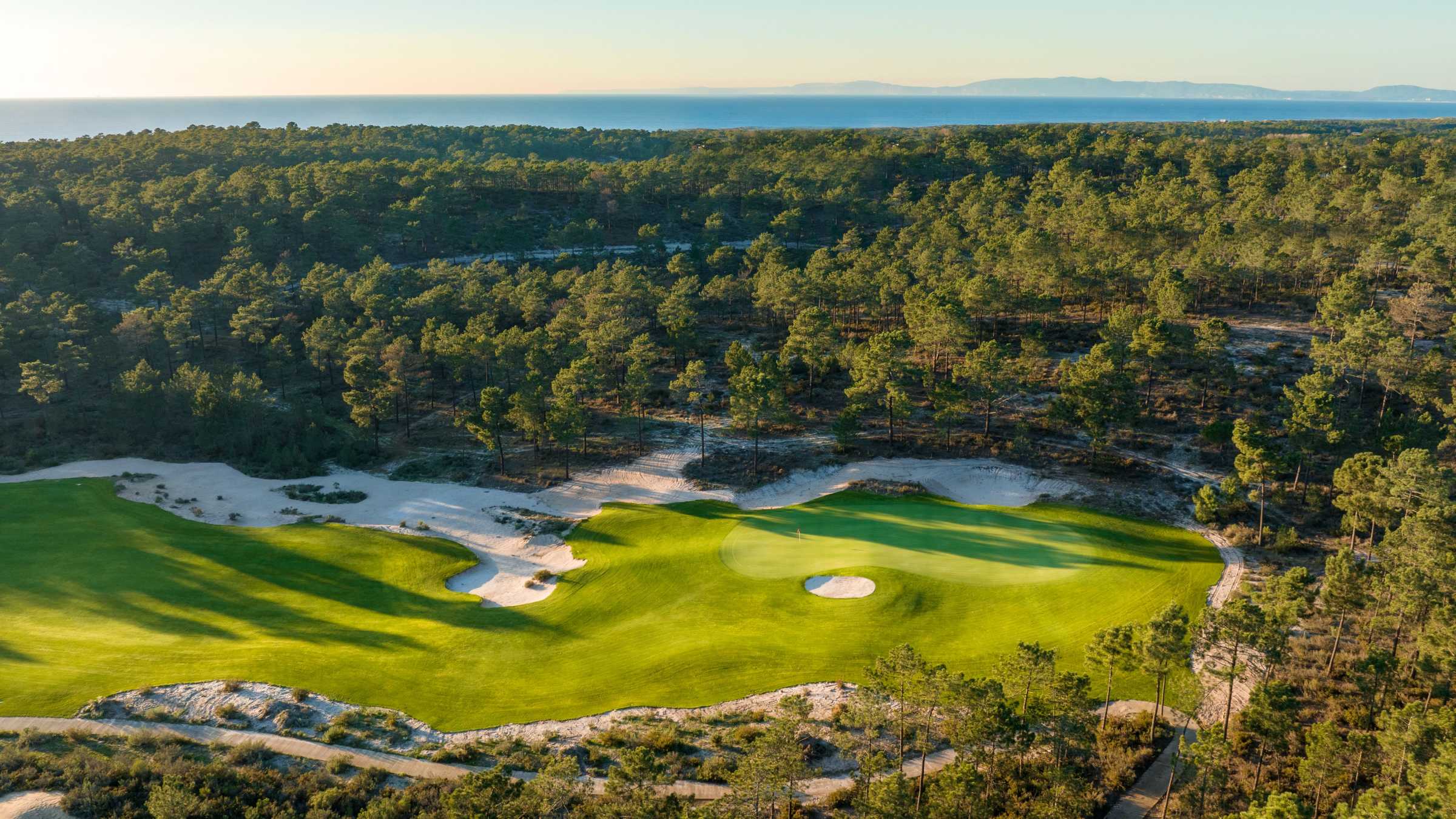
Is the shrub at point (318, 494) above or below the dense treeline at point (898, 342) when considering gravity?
below

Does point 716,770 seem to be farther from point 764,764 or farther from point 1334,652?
point 1334,652

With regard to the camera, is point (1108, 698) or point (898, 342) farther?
point (898, 342)

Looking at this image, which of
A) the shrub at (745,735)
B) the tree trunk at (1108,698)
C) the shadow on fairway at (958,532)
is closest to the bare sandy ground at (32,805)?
the shrub at (745,735)

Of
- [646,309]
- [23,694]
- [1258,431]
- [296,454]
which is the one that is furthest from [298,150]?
[1258,431]

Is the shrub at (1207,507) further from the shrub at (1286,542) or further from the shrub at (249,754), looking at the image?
the shrub at (249,754)

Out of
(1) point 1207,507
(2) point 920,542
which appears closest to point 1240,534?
(1) point 1207,507

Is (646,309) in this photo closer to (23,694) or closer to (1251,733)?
(23,694)

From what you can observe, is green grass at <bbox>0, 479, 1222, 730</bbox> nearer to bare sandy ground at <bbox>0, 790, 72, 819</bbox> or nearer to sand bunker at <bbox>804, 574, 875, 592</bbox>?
sand bunker at <bbox>804, 574, 875, 592</bbox>

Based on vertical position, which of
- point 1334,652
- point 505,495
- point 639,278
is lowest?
point 505,495
